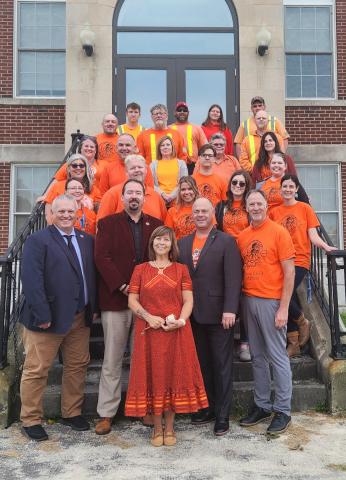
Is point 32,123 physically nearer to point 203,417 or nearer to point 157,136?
point 157,136

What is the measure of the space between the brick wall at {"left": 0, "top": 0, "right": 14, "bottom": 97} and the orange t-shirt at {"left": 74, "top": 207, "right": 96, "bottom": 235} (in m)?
6.36

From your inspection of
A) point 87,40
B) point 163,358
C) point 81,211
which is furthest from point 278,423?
point 87,40

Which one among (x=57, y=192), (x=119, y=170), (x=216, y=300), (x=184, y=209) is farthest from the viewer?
(x=119, y=170)

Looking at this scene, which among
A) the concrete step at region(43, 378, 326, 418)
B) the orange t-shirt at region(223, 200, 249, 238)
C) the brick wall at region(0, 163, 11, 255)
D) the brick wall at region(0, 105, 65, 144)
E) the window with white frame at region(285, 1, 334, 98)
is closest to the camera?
the concrete step at region(43, 378, 326, 418)

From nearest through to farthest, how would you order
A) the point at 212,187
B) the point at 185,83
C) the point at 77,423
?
the point at 77,423, the point at 212,187, the point at 185,83

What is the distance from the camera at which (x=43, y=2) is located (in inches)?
430

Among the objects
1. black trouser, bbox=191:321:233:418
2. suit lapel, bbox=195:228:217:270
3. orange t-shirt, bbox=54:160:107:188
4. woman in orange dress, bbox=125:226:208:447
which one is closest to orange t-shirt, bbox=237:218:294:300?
suit lapel, bbox=195:228:217:270

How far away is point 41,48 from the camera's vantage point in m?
10.8

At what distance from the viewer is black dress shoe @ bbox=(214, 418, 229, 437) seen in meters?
4.30

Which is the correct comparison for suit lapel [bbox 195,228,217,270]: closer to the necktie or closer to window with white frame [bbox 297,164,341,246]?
the necktie

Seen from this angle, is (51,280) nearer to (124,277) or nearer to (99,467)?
(124,277)

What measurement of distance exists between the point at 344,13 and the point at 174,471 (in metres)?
10.3

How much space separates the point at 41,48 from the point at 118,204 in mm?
7199

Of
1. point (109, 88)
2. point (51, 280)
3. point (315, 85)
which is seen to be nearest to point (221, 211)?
point (51, 280)
